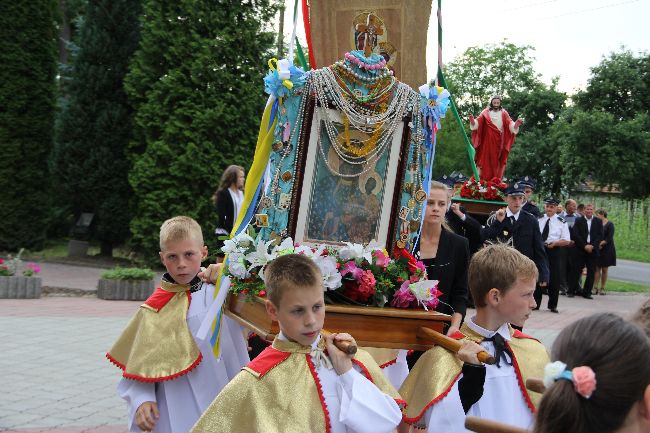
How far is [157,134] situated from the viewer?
778 inches

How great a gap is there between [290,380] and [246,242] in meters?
1.39

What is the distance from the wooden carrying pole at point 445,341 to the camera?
3641mm

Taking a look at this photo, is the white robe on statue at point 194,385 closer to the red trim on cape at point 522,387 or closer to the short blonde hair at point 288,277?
the short blonde hair at point 288,277

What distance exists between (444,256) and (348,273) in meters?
1.45

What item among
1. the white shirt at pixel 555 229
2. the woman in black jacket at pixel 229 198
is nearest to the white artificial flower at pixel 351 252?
the woman in black jacket at pixel 229 198

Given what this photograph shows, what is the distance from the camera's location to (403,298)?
457 centimetres

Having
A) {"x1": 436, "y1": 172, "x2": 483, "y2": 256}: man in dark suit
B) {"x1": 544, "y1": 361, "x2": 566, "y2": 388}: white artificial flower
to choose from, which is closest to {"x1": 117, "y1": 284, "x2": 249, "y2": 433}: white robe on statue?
{"x1": 544, "y1": 361, "x2": 566, "y2": 388}: white artificial flower

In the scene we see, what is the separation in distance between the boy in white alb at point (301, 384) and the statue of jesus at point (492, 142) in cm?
1288

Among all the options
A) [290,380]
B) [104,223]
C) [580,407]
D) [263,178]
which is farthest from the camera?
[104,223]

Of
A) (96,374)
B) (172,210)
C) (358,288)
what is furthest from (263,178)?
(172,210)

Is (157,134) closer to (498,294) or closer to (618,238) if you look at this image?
(498,294)

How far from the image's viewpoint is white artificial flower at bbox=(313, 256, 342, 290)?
4391 mm

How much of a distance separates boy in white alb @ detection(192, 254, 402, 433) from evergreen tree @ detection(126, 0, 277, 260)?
51.0 ft

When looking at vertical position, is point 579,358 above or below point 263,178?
below
